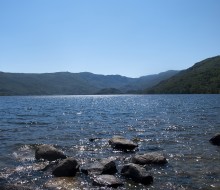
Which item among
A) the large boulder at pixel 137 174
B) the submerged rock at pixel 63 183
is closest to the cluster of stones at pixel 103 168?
the large boulder at pixel 137 174

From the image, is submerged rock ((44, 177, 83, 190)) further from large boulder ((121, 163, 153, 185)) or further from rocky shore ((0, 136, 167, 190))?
large boulder ((121, 163, 153, 185))

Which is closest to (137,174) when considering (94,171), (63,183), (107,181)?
(107,181)

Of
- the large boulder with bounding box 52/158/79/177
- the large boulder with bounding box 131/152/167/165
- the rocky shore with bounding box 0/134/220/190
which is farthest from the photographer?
the large boulder with bounding box 131/152/167/165

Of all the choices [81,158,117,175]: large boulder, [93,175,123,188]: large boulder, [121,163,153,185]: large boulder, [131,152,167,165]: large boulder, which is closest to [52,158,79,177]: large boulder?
[81,158,117,175]: large boulder

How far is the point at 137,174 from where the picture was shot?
1961 cm

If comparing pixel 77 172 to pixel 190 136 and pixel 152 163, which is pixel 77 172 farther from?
pixel 190 136

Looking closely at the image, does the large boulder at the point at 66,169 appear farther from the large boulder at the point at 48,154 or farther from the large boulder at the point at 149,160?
the large boulder at the point at 149,160

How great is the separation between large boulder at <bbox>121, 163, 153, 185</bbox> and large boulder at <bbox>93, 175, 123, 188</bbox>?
1.25 metres

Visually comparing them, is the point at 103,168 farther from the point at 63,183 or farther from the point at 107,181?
the point at 63,183

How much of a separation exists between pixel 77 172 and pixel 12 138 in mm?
18828

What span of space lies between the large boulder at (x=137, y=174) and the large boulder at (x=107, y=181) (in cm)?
125

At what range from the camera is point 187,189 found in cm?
1817

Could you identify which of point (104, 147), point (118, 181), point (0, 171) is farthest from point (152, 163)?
point (0, 171)

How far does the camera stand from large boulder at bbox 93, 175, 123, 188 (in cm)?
1846
